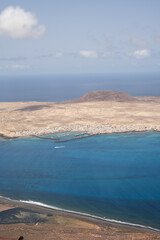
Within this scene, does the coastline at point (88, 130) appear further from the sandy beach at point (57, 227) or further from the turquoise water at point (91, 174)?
the sandy beach at point (57, 227)

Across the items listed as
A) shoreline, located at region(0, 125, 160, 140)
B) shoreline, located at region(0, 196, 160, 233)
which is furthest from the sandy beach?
shoreline, located at region(0, 125, 160, 140)

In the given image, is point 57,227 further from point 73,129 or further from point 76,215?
point 73,129

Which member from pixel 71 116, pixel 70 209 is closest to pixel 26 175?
pixel 70 209

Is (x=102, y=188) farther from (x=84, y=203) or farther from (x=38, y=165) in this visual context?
(x=38, y=165)

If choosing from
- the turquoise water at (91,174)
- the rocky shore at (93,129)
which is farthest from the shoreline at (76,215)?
the rocky shore at (93,129)

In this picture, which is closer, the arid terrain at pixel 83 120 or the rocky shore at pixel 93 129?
the rocky shore at pixel 93 129

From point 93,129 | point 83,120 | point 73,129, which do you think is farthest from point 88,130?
point 83,120
